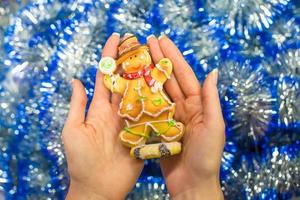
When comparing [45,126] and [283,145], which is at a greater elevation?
[45,126]

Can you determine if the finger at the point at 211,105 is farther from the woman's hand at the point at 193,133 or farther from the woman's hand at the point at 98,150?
the woman's hand at the point at 98,150

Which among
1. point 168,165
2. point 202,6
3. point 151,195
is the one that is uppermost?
point 202,6

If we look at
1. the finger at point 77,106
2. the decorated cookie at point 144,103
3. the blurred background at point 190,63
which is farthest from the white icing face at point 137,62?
the blurred background at point 190,63

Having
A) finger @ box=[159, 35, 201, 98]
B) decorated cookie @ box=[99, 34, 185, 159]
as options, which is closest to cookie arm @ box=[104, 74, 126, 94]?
decorated cookie @ box=[99, 34, 185, 159]

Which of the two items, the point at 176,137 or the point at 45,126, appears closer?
the point at 176,137

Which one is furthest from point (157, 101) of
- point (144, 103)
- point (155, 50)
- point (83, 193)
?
point (83, 193)

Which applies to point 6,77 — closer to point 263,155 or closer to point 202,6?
point 202,6

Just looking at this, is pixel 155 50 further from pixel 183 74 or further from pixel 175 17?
pixel 175 17

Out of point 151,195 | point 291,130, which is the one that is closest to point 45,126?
point 151,195
